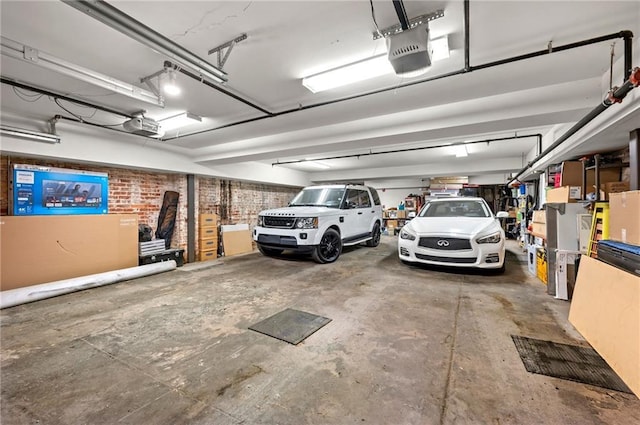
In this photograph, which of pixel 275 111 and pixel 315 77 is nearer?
pixel 315 77

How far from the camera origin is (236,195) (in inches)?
337

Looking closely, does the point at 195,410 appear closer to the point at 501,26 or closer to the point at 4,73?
the point at 501,26

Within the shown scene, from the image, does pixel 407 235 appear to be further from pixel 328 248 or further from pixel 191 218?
pixel 191 218

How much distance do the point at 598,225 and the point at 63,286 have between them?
22.8 ft

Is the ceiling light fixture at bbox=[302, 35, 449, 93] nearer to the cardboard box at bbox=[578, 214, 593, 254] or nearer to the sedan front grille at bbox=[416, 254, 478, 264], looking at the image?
the cardboard box at bbox=[578, 214, 593, 254]

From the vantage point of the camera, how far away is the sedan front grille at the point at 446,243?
14.1ft

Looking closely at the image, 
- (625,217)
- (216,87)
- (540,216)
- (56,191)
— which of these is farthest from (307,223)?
(56,191)

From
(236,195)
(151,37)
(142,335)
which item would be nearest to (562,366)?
(142,335)

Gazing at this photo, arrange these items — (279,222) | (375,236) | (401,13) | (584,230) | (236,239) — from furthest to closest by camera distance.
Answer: (375,236) < (236,239) < (279,222) < (584,230) < (401,13)

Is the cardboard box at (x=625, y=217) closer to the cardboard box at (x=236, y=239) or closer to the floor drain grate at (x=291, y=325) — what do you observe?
the floor drain grate at (x=291, y=325)

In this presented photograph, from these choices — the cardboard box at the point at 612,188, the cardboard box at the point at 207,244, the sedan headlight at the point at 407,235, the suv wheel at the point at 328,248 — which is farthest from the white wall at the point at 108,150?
the cardboard box at the point at 612,188

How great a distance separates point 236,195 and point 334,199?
3874mm

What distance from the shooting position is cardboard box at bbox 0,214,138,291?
146 inches

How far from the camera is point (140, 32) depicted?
1776 millimetres
